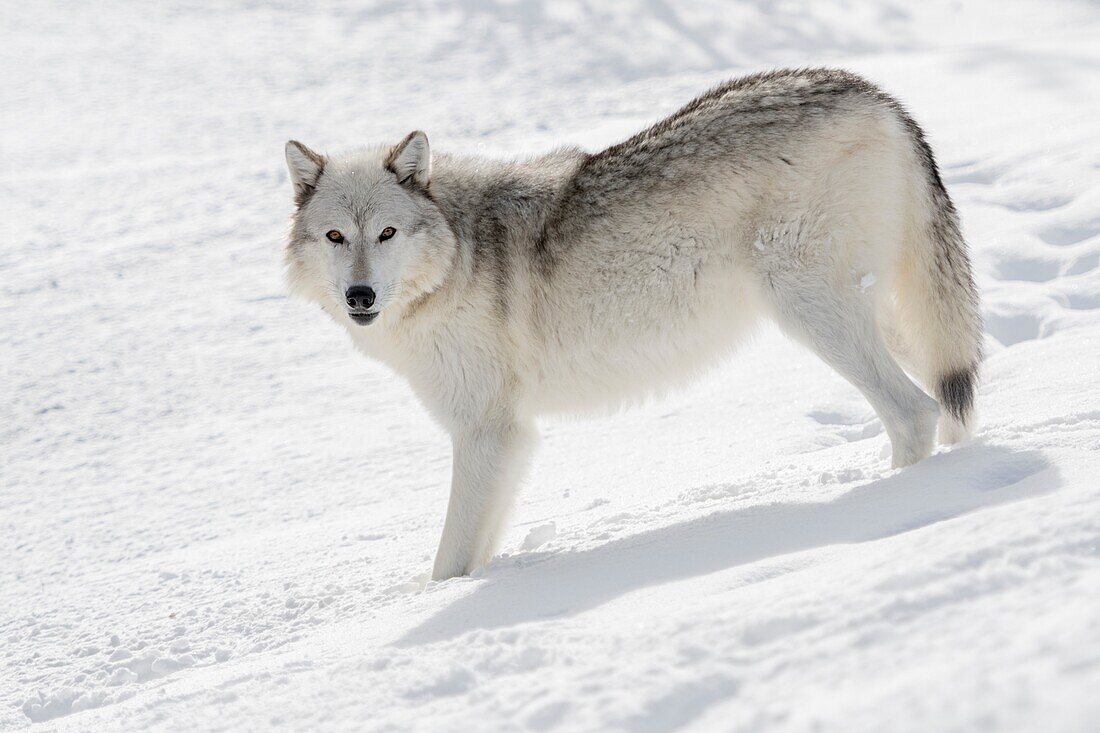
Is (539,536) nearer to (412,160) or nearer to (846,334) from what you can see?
(846,334)

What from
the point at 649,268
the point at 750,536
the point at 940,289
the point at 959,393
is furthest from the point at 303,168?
the point at 959,393

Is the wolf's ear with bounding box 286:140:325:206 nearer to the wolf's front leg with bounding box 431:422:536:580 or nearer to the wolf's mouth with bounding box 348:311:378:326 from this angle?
the wolf's mouth with bounding box 348:311:378:326

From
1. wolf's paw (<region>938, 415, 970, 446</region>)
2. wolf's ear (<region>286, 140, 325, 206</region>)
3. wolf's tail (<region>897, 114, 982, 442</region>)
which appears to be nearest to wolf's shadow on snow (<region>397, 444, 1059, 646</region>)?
wolf's paw (<region>938, 415, 970, 446</region>)

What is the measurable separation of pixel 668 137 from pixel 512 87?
1034 centimetres

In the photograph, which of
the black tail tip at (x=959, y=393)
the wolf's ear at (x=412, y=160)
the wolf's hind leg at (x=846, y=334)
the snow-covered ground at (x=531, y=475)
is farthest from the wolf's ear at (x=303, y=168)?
the black tail tip at (x=959, y=393)

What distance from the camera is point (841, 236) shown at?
4223 mm

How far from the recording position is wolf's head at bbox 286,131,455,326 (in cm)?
436

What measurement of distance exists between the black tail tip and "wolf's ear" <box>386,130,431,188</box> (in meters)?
2.43

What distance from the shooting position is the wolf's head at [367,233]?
436 cm

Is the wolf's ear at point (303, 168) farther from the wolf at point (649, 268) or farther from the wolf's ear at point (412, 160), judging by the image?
the wolf's ear at point (412, 160)

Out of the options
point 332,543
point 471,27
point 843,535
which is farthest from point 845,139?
point 471,27

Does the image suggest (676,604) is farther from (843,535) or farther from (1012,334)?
(1012,334)

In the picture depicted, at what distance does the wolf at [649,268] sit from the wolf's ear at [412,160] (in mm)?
14

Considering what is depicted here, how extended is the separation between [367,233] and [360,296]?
343 millimetres
